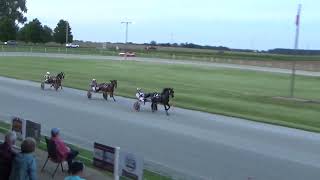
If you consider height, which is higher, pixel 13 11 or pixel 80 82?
pixel 13 11

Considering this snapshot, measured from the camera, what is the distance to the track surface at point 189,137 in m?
13.6

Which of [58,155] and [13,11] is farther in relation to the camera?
[13,11]

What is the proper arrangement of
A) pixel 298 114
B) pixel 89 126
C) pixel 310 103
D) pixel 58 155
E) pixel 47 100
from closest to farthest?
pixel 58 155, pixel 89 126, pixel 298 114, pixel 47 100, pixel 310 103

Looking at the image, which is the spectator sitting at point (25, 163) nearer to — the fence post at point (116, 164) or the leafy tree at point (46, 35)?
the fence post at point (116, 164)

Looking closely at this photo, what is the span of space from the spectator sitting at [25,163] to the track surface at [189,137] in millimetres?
5202

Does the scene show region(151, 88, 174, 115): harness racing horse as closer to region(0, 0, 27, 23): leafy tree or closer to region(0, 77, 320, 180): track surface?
region(0, 77, 320, 180): track surface

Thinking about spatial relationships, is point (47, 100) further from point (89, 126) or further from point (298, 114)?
point (298, 114)

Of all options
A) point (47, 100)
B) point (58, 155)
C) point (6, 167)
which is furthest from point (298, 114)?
point (6, 167)

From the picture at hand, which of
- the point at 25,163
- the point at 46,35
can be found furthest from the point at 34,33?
the point at 25,163

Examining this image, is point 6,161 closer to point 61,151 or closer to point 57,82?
point 61,151

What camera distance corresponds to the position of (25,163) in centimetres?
798

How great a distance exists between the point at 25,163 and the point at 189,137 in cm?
985

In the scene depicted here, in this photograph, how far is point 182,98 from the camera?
29.7 meters

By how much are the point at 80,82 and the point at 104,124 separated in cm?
1862
